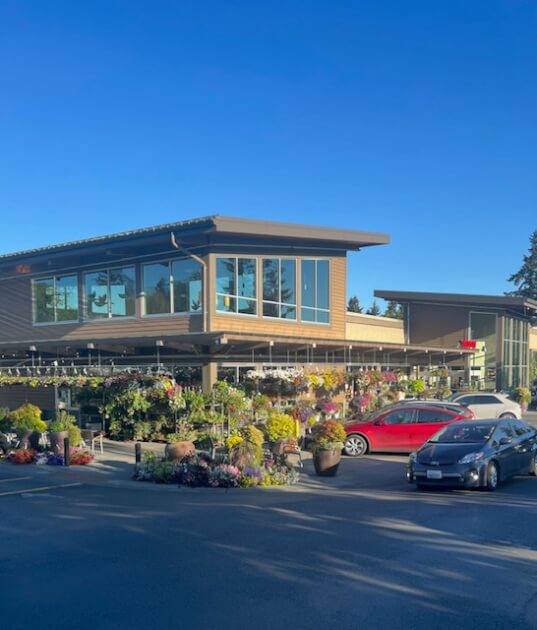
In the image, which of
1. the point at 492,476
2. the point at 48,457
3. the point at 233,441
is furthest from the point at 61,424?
the point at 492,476

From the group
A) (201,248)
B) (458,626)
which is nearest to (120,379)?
(201,248)

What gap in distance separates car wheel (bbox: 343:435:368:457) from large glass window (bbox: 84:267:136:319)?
8.77m

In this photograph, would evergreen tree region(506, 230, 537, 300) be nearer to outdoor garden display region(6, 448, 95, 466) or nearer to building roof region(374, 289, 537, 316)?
building roof region(374, 289, 537, 316)

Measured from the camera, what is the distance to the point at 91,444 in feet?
58.7

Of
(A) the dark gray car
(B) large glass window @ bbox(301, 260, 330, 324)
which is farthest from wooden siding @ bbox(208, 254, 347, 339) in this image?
(A) the dark gray car

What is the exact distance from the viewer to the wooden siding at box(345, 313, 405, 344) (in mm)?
28622

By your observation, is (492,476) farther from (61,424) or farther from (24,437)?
(24,437)

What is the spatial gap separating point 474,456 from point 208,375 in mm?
8772

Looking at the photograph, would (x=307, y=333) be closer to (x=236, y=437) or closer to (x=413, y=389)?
(x=413, y=389)

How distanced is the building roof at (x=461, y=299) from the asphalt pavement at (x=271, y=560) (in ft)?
72.8

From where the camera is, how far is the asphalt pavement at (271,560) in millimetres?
5578

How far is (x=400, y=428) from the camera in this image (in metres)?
17.3

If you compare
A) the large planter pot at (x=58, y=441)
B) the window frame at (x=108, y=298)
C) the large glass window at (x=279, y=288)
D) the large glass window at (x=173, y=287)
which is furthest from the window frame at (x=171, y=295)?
the large planter pot at (x=58, y=441)

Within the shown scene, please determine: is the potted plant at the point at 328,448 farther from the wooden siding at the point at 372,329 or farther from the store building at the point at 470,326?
the store building at the point at 470,326
